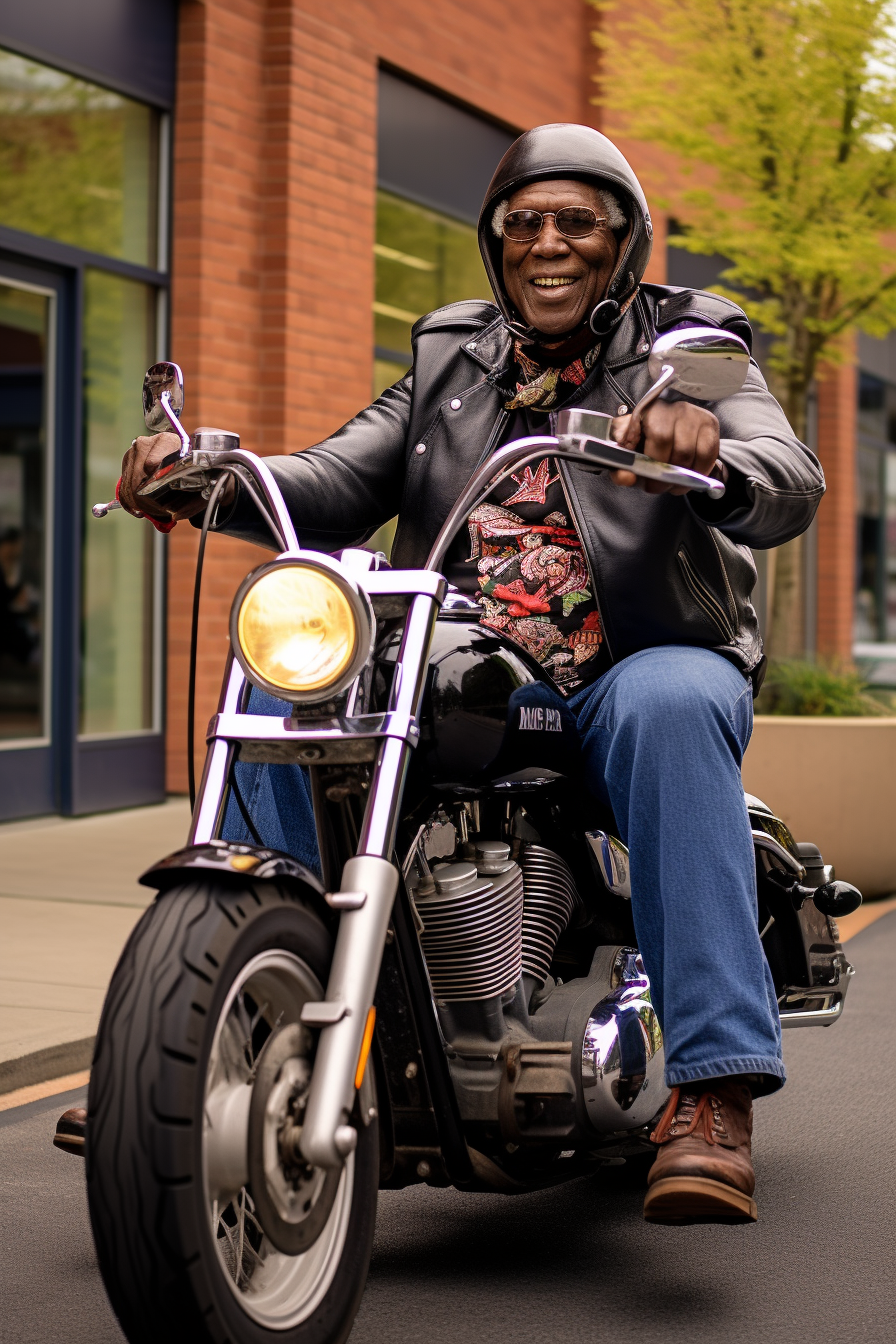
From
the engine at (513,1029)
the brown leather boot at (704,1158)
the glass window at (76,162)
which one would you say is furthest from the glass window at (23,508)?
the brown leather boot at (704,1158)

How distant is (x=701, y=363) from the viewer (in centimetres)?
265

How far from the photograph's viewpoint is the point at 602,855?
11.5 ft

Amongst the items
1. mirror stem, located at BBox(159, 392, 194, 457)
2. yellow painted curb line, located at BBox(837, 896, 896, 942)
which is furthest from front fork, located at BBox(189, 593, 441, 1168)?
yellow painted curb line, located at BBox(837, 896, 896, 942)

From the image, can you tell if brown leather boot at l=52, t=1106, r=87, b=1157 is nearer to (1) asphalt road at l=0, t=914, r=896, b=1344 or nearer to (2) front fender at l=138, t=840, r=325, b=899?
(1) asphalt road at l=0, t=914, r=896, b=1344

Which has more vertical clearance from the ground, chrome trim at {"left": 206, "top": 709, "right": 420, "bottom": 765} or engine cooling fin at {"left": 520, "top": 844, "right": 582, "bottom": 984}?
chrome trim at {"left": 206, "top": 709, "right": 420, "bottom": 765}

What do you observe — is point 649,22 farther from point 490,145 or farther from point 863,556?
point 863,556

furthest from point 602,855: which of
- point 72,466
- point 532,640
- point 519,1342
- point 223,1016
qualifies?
point 72,466

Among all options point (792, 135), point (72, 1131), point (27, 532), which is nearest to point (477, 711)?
point (72, 1131)

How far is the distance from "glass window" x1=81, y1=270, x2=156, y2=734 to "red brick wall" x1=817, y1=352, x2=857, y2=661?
13.3 metres

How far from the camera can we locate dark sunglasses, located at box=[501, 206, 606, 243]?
342 cm

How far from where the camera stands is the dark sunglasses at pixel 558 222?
3422 millimetres

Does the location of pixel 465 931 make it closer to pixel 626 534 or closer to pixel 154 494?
pixel 626 534

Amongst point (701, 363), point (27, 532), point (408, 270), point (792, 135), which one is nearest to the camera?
point (701, 363)

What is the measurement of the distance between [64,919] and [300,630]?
408cm
